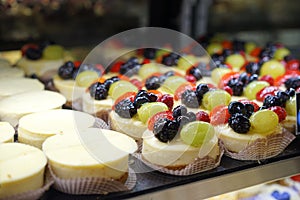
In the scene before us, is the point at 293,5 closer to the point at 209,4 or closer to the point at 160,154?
the point at 209,4

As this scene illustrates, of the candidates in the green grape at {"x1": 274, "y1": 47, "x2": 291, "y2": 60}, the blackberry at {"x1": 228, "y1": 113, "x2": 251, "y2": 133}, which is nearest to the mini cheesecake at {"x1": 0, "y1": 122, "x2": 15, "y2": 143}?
the blackberry at {"x1": 228, "y1": 113, "x2": 251, "y2": 133}

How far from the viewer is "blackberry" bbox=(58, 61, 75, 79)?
8.36ft

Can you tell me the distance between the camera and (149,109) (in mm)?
1861

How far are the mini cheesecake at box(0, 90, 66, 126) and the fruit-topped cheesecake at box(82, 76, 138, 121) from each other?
13 cm

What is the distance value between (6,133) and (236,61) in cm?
161

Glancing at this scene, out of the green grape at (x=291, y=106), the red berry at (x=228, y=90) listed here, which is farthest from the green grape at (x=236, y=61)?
the green grape at (x=291, y=106)

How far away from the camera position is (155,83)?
2326mm

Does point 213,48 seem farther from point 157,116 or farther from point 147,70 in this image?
point 157,116

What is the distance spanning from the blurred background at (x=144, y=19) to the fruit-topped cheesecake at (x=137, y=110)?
1.54 meters

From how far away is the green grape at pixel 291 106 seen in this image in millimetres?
2018

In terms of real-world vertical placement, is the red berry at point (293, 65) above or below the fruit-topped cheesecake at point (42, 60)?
above

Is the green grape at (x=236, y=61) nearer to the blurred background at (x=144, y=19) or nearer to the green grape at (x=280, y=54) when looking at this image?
the green grape at (x=280, y=54)

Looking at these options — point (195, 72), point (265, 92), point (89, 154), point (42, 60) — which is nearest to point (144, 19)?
point (42, 60)

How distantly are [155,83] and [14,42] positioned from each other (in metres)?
1.45
